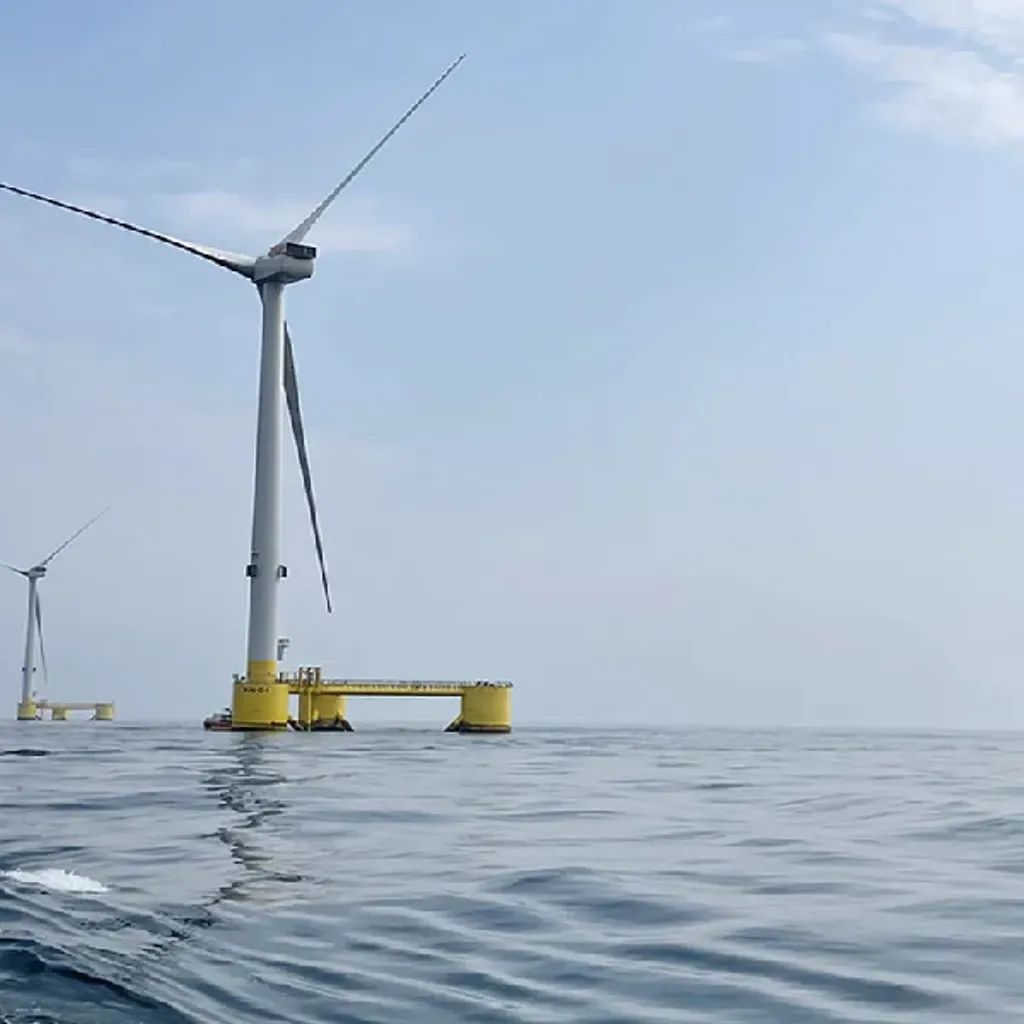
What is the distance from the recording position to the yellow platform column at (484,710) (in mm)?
131625

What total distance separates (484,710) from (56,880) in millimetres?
110612

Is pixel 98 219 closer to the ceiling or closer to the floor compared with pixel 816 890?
closer to the ceiling

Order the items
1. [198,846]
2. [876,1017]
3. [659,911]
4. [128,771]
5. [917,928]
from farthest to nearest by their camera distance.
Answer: [128,771] < [198,846] < [659,911] < [917,928] < [876,1017]

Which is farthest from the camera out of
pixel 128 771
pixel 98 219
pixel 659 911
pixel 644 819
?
pixel 98 219

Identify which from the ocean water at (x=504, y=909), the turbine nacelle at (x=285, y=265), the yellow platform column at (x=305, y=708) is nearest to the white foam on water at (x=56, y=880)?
the ocean water at (x=504, y=909)

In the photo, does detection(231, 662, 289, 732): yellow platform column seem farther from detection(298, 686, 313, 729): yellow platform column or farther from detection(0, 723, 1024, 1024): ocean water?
detection(0, 723, 1024, 1024): ocean water

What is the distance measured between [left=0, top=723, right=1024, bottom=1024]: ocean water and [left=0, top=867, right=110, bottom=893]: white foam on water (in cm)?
8

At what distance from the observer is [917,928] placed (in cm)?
1819

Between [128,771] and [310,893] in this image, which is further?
[128,771]

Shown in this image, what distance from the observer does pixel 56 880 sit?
73.3 feet

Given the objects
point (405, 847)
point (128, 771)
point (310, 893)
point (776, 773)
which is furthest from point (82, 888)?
point (776, 773)

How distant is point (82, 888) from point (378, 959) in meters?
7.09

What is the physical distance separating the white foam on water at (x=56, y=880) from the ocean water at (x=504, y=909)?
0.25 ft

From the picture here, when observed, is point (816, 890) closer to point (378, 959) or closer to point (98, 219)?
point (378, 959)
